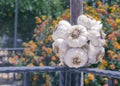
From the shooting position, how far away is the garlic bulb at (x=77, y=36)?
1410 mm

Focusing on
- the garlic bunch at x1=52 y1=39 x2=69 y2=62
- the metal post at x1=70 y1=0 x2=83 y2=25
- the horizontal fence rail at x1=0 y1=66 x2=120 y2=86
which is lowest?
the horizontal fence rail at x1=0 y1=66 x2=120 y2=86

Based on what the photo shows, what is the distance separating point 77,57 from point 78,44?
5cm

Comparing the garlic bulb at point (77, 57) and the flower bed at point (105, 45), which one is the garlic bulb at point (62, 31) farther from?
the flower bed at point (105, 45)

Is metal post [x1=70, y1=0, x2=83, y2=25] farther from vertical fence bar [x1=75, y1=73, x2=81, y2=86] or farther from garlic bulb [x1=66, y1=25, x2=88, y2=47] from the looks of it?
vertical fence bar [x1=75, y1=73, x2=81, y2=86]

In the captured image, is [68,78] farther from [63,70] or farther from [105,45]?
[105,45]

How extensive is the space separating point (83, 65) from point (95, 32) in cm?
14

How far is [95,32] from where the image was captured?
1431 mm

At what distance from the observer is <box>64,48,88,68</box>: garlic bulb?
4.64 feet

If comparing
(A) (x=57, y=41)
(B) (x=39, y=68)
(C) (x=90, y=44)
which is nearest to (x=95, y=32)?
(C) (x=90, y=44)

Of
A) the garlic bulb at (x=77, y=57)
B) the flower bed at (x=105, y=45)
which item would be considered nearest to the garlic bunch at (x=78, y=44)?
the garlic bulb at (x=77, y=57)

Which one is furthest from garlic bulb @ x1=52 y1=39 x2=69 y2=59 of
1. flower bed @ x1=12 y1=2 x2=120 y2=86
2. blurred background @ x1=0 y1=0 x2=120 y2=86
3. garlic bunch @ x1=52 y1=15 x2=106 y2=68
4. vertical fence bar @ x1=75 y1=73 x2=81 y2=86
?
flower bed @ x1=12 y1=2 x2=120 y2=86

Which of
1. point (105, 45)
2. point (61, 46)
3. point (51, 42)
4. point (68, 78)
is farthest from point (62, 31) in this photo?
point (51, 42)

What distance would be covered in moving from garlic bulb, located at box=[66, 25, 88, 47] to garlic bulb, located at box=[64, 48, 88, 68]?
0.02 meters

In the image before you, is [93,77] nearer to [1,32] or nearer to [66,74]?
[66,74]
